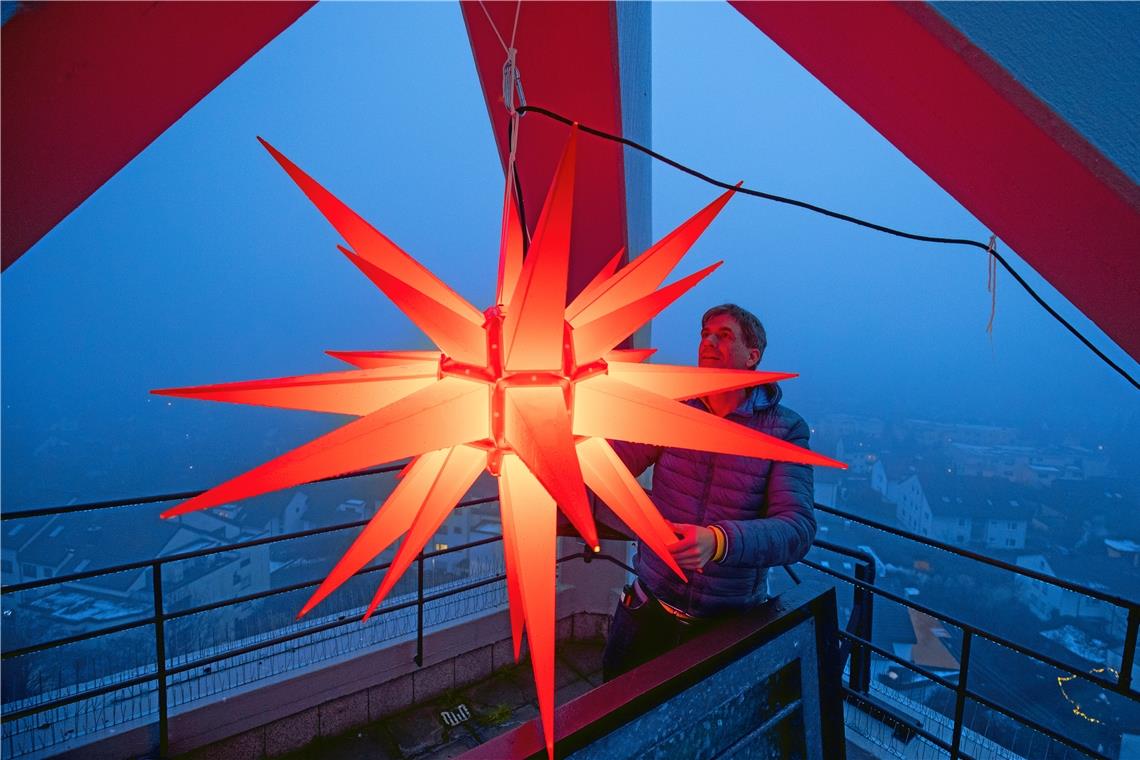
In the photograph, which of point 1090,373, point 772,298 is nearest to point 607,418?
point 1090,373

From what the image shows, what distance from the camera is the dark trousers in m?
1.74

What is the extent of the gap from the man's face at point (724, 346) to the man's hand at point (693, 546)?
54 centimetres

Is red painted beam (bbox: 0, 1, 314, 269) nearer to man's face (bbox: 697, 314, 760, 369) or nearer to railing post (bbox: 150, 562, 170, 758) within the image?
railing post (bbox: 150, 562, 170, 758)

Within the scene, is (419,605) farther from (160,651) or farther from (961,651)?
(961,651)

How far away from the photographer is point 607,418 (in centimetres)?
72

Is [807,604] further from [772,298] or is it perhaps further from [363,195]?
[772,298]

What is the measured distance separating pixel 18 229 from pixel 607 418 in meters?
1.62

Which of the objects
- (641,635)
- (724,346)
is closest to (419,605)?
(641,635)

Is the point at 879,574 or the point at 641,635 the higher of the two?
the point at 641,635

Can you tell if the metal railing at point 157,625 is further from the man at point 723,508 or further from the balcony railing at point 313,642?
the man at point 723,508

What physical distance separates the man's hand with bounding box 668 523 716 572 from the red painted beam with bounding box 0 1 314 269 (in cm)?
164

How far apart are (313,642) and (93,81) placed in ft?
8.22

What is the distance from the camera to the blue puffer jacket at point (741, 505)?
1459 mm

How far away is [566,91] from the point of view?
2.12m
